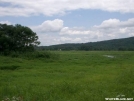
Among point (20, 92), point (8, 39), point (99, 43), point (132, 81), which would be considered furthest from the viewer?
point (99, 43)

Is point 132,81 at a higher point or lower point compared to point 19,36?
lower

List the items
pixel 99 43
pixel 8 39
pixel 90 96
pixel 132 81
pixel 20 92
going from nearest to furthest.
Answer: pixel 90 96
pixel 20 92
pixel 132 81
pixel 8 39
pixel 99 43

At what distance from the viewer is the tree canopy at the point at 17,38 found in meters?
34.7

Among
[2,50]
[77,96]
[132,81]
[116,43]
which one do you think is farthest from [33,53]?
[116,43]

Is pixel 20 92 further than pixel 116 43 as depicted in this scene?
No

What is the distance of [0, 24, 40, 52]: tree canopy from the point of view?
114ft

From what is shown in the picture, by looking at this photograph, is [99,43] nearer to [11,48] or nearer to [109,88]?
[11,48]

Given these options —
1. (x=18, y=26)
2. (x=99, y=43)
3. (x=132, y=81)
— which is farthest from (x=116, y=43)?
(x=132, y=81)

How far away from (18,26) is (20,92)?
27.0 metres

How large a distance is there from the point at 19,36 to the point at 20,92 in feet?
83.1

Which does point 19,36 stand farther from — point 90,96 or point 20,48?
point 90,96

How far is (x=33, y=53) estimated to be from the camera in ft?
113

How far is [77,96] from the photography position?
9.53 m

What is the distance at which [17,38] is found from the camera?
3512cm
